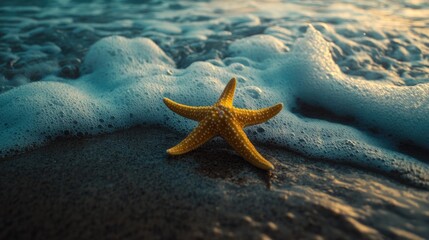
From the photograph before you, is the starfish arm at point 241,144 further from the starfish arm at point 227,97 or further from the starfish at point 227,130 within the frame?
the starfish arm at point 227,97

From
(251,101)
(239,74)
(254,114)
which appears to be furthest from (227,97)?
(239,74)

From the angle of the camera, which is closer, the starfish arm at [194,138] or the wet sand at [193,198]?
the wet sand at [193,198]

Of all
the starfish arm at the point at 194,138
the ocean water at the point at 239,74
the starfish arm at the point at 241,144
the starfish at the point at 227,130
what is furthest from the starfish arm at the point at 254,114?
the ocean water at the point at 239,74

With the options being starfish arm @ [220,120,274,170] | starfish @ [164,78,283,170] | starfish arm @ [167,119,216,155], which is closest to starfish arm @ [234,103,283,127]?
starfish @ [164,78,283,170]

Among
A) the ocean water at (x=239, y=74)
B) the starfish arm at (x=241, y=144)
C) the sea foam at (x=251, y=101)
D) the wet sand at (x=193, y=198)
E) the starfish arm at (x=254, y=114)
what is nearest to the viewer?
the wet sand at (x=193, y=198)

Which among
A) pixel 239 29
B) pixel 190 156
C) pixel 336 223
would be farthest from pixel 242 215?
pixel 239 29

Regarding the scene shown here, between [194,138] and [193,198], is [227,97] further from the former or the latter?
[193,198]

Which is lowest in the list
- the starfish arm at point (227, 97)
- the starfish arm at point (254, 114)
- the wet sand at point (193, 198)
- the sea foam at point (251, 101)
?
the wet sand at point (193, 198)

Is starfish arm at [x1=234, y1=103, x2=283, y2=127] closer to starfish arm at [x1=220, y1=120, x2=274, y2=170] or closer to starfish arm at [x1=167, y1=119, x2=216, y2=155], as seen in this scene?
starfish arm at [x1=220, y1=120, x2=274, y2=170]
